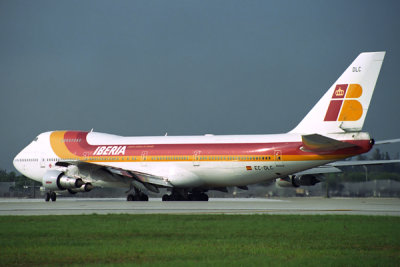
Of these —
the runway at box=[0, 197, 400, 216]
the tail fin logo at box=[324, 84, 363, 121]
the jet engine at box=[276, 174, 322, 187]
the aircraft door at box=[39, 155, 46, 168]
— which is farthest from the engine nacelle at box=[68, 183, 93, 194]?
the tail fin logo at box=[324, 84, 363, 121]

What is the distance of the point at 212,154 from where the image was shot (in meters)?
38.7

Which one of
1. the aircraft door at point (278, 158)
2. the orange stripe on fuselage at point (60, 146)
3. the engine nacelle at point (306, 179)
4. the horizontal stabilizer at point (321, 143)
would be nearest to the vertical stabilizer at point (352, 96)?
the horizontal stabilizer at point (321, 143)

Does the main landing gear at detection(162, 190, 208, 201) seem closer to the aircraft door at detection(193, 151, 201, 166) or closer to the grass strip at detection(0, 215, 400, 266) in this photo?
the aircraft door at detection(193, 151, 201, 166)

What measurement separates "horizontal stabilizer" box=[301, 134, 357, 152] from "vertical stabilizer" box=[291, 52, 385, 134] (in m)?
1.57

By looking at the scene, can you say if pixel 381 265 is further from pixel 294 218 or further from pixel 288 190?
pixel 288 190

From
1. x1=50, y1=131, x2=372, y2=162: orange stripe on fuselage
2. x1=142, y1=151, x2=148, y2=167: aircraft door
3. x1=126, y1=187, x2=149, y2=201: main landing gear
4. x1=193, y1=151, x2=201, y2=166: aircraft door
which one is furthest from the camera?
x1=142, y1=151, x2=148, y2=167: aircraft door

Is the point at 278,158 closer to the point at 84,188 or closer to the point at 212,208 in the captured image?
the point at 212,208

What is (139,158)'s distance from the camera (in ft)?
136

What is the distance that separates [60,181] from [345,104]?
18528 mm

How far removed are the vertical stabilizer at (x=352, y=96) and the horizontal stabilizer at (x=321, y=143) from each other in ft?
5.16

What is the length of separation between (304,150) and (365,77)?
5462 mm

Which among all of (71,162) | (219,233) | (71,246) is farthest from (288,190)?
(71,246)

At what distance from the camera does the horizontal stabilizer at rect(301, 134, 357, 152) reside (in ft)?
111

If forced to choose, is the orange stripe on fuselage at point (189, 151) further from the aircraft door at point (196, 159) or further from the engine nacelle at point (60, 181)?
the engine nacelle at point (60, 181)
